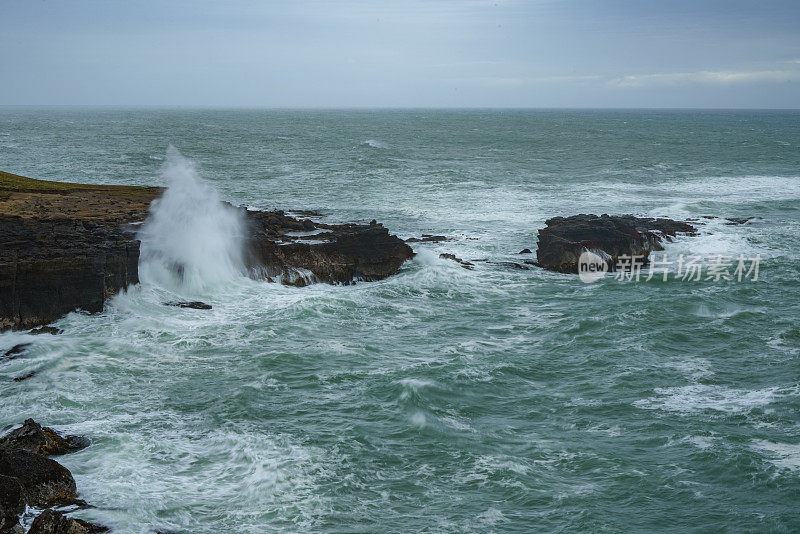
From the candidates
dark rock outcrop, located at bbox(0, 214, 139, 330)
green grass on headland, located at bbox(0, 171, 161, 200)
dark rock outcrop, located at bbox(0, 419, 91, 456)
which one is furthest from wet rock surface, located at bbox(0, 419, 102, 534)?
green grass on headland, located at bbox(0, 171, 161, 200)

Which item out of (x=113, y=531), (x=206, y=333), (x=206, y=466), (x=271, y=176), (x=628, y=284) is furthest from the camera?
(x=271, y=176)

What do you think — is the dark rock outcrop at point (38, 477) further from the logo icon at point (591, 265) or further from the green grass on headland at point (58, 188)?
the green grass on headland at point (58, 188)

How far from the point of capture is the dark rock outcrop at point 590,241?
28.8m

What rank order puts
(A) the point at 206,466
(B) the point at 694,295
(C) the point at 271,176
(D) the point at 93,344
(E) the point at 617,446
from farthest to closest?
1. (C) the point at 271,176
2. (B) the point at 694,295
3. (D) the point at 93,344
4. (E) the point at 617,446
5. (A) the point at 206,466

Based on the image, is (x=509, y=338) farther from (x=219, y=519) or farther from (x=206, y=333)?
(x=219, y=519)

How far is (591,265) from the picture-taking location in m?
28.8

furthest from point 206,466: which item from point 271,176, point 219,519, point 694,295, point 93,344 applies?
point 271,176

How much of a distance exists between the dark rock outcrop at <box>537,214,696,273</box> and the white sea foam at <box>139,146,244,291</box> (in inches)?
490

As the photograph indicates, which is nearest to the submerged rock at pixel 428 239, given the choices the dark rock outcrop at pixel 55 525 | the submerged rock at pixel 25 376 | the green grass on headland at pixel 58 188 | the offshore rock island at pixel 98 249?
the offshore rock island at pixel 98 249

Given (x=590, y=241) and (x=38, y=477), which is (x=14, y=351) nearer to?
(x=38, y=477)

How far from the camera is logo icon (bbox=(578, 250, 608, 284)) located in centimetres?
2872

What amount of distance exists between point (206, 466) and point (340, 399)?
3930mm

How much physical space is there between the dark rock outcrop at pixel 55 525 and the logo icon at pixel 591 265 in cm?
2192

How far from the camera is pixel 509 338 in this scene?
2111 cm
